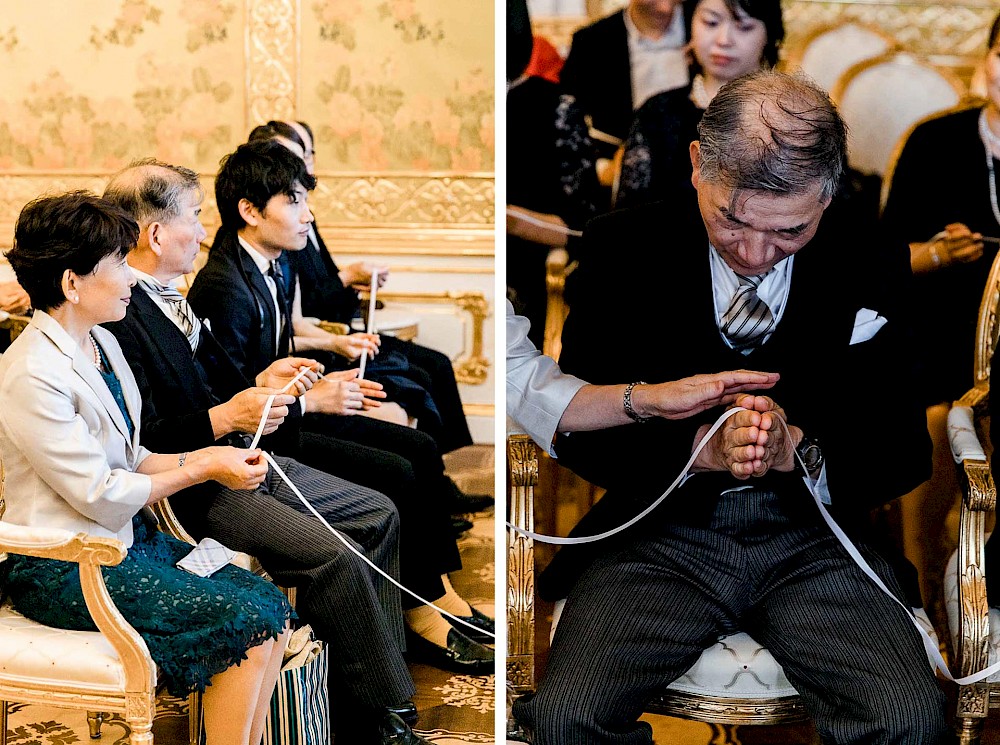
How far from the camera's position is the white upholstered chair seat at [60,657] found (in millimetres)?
1877

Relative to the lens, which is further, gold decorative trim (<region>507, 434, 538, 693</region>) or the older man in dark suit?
gold decorative trim (<region>507, 434, 538, 693</region>)

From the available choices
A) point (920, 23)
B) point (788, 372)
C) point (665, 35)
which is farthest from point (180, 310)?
point (920, 23)

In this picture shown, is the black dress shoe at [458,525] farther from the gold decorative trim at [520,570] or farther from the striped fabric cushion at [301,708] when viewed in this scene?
the striped fabric cushion at [301,708]

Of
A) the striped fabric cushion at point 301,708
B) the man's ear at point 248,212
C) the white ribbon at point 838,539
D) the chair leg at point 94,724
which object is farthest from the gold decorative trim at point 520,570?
the chair leg at point 94,724

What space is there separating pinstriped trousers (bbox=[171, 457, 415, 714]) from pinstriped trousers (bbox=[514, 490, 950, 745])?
34cm

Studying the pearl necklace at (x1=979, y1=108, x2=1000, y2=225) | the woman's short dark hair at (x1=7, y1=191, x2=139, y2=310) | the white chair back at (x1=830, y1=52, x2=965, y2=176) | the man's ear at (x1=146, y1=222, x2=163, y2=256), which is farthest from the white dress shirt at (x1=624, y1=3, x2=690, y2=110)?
the woman's short dark hair at (x1=7, y1=191, x2=139, y2=310)

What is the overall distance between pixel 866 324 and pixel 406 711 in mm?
1263

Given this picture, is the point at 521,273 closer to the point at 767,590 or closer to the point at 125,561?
the point at 767,590

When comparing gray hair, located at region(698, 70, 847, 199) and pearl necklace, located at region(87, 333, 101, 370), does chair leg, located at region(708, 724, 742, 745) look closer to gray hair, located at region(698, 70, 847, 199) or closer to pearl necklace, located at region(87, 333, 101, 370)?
gray hair, located at region(698, 70, 847, 199)

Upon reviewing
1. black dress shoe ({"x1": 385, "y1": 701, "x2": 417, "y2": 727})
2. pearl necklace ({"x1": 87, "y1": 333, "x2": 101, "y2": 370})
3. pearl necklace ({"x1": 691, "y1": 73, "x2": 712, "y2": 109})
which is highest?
pearl necklace ({"x1": 691, "y1": 73, "x2": 712, "y2": 109})

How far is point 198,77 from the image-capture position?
86.3 inches

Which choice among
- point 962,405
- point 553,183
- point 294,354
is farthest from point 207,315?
point 962,405

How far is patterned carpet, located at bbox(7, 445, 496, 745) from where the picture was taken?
7.63 ft

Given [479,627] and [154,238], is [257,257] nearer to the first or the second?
[154,238]
